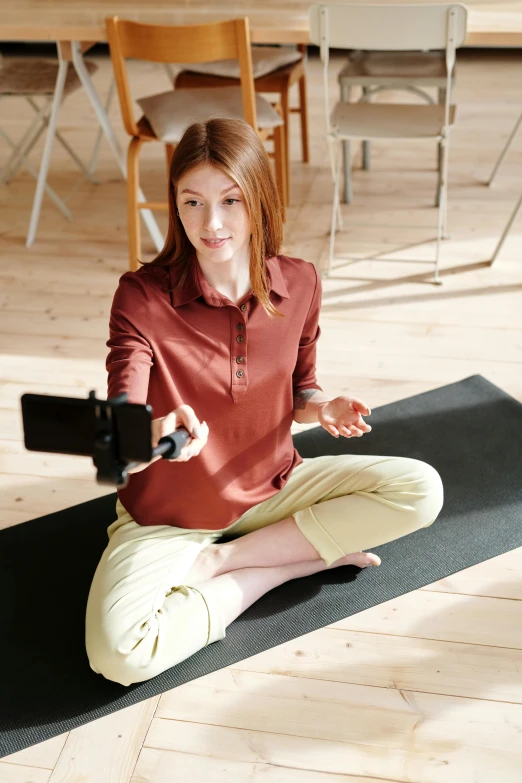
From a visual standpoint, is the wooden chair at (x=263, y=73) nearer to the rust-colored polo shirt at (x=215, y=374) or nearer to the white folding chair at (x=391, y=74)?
the white folding chair at (x=391, y=74)

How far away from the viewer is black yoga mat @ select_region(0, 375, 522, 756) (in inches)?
64.9

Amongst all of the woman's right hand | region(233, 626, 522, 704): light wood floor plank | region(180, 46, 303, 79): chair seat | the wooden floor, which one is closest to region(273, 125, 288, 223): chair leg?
the wooden floor

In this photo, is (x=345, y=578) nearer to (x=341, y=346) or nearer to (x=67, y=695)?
(x=67, y=695)

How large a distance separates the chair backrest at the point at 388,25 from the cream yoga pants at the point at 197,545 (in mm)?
1431

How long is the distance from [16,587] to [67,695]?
334 millimetres

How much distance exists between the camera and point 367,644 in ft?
5.75

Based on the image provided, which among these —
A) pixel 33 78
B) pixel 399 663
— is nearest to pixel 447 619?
pixel 399 663

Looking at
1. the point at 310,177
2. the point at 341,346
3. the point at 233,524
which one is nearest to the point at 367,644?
the point at 233,524

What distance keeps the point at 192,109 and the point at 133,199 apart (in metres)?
0.36

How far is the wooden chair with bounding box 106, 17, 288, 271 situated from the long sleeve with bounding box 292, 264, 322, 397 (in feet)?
4.01

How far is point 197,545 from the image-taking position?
1.79 m

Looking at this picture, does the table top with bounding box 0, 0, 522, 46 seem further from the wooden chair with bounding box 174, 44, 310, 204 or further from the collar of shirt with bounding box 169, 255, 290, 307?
the collar of shirt with bounding box 169, 255, 290, 307

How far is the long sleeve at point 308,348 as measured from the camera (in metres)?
1.78

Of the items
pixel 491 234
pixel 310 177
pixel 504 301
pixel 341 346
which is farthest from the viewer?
pixel 310 177
